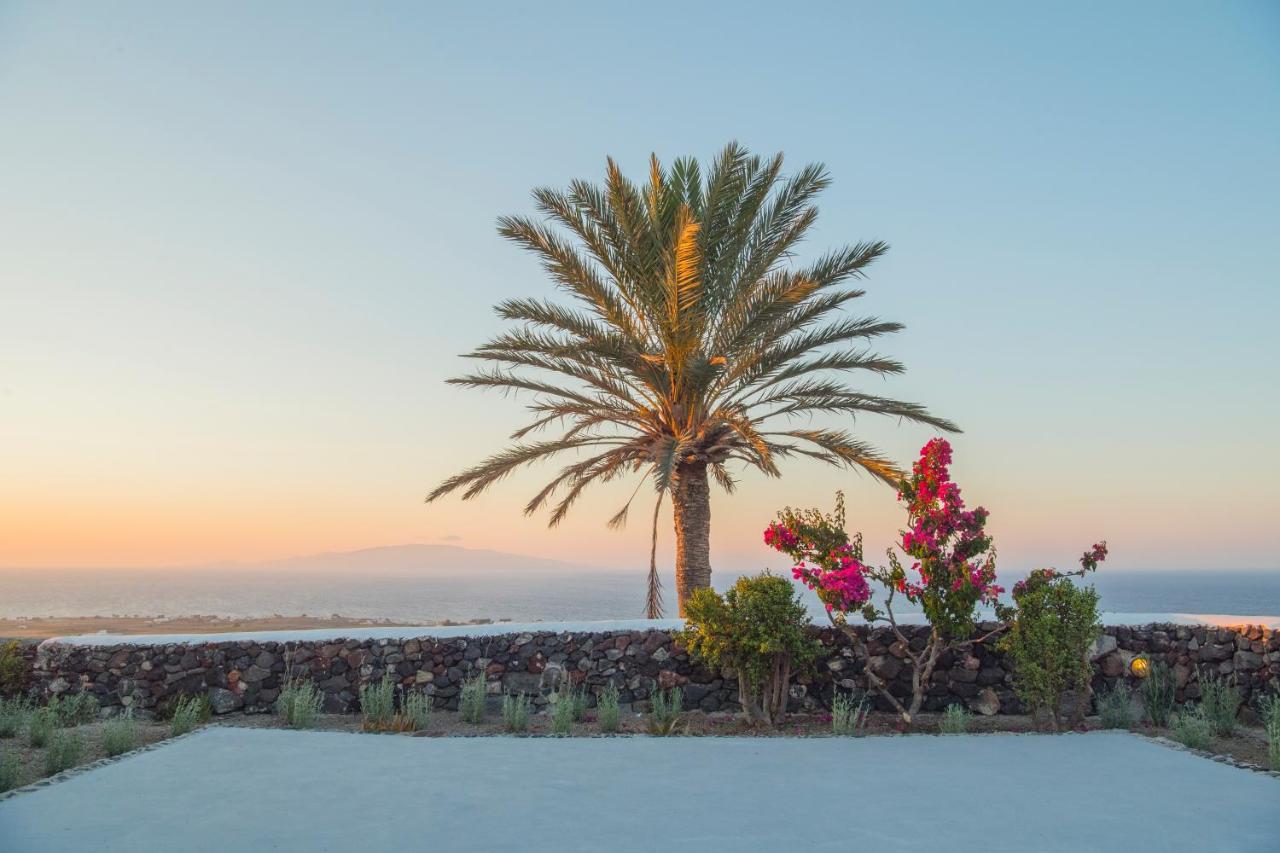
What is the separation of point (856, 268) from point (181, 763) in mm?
9692

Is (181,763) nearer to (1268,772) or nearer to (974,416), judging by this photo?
(1268,772)

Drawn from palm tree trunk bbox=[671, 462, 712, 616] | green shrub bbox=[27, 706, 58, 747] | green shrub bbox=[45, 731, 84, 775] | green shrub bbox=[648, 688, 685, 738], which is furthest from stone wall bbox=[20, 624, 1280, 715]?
palm tree trunk bbox=[671, 462, 712, 616]

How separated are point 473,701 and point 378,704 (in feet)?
3.35

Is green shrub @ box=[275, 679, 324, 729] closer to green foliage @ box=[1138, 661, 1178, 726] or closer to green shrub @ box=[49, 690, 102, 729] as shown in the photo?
green shrub @ box=[49, 690, 102, 729]

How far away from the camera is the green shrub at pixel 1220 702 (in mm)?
8406

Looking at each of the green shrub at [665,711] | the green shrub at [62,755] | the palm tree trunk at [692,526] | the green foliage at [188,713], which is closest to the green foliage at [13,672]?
the green foliage at [188,713]

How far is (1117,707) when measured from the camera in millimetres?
8977

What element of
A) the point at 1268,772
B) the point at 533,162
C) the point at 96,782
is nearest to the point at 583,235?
the point at 533,162

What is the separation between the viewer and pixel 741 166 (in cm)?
1238

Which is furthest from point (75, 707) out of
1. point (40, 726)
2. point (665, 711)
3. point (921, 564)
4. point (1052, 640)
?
point (1052, 640)

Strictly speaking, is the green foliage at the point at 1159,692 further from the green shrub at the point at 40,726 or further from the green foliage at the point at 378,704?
the green shrub at the point at 40,726

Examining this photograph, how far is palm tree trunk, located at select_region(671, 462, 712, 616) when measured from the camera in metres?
12.7

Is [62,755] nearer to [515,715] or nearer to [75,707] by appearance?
[75,707]

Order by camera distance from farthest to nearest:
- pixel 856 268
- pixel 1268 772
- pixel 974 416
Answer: pixel 974 416, pixel 856 268, pixel 1268 772
